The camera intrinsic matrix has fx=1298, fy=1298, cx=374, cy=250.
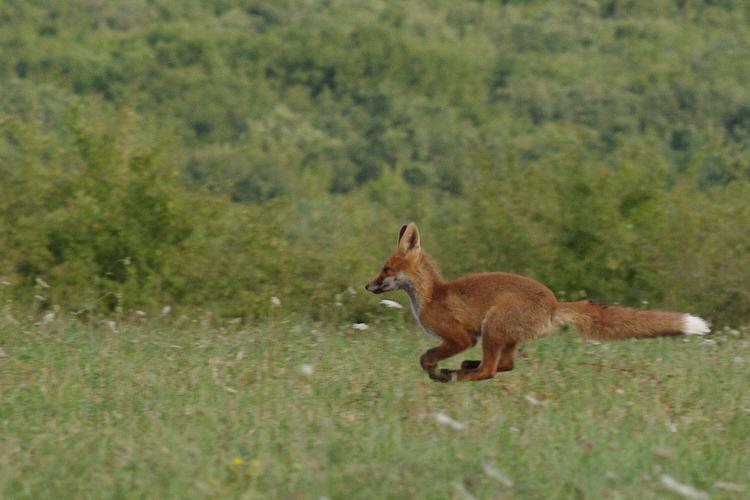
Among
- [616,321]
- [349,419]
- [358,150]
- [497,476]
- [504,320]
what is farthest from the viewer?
[358,150]

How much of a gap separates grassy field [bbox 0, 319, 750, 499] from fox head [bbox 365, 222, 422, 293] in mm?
563

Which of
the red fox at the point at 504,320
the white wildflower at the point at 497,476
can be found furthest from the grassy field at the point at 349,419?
the red fox at the point at 504,320

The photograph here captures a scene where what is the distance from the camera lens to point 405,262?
8742mm

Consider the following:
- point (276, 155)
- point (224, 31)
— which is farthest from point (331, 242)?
point (224, 31)

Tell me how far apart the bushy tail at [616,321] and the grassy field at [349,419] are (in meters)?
0.28

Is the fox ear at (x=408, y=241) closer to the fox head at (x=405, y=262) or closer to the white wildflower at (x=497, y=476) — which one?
the fox head at (x=405, y=262)

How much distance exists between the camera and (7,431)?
6492 mm

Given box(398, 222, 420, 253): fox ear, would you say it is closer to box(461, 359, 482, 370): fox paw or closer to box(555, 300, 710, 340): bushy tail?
box(461, 359, 482, 370): fox paw

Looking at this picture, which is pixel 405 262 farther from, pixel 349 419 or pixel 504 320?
pixel 349 419

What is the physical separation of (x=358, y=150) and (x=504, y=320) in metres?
64.7

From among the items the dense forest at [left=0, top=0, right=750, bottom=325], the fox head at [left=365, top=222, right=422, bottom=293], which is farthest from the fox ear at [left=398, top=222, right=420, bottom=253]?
the dense forest at [left=0, top=0, right=750, bottom=325]

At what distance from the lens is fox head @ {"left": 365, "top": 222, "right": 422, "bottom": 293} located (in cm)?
872

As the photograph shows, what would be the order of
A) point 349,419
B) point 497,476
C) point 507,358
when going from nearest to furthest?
point 497,476
point 349,419
point 507,358

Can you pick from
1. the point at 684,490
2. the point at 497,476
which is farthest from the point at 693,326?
the point at 497,476
